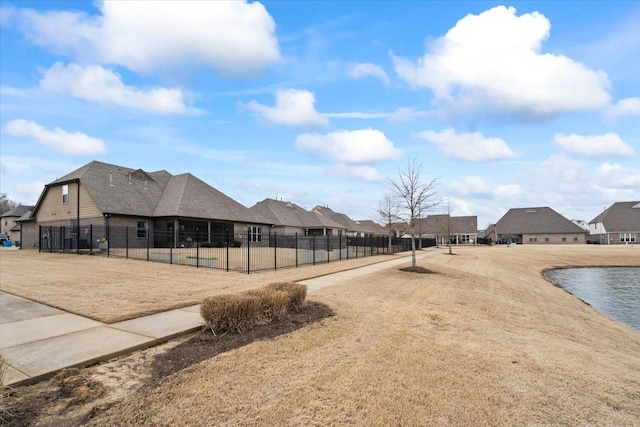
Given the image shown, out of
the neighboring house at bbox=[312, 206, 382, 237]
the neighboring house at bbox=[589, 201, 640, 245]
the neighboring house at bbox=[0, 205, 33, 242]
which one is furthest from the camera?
the neighboring house at bbox=[589, 201, 640, 245]

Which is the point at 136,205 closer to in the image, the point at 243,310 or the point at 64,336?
the point at 64,336

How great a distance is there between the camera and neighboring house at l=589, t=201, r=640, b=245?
70438 millimetres

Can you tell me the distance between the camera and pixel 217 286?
12039 millimetres

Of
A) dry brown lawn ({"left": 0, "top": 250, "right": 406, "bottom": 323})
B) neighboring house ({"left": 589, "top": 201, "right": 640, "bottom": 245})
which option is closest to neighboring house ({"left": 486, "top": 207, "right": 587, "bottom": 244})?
neighboring house ({"left": 589, "top": 201, "right": 640, "bottom": 245})

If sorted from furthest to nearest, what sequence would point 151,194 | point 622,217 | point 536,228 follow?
point 536,228 < point 622,217 < point 151,194

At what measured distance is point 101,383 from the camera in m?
4.46

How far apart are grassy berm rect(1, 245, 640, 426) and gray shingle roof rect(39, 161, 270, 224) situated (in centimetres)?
2431

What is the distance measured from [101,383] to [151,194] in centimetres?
2981

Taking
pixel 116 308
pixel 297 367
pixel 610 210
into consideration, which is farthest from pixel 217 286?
pixel 610 210

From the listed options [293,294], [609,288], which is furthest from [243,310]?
[609,288]

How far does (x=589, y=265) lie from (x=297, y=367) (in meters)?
35.7

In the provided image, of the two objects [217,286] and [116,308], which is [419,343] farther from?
[217,286]

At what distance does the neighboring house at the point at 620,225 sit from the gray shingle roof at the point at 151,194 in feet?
244

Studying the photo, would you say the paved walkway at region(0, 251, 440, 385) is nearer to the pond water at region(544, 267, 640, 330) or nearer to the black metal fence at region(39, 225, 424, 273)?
the black metal fence at region(39, 225, 424, 273)
